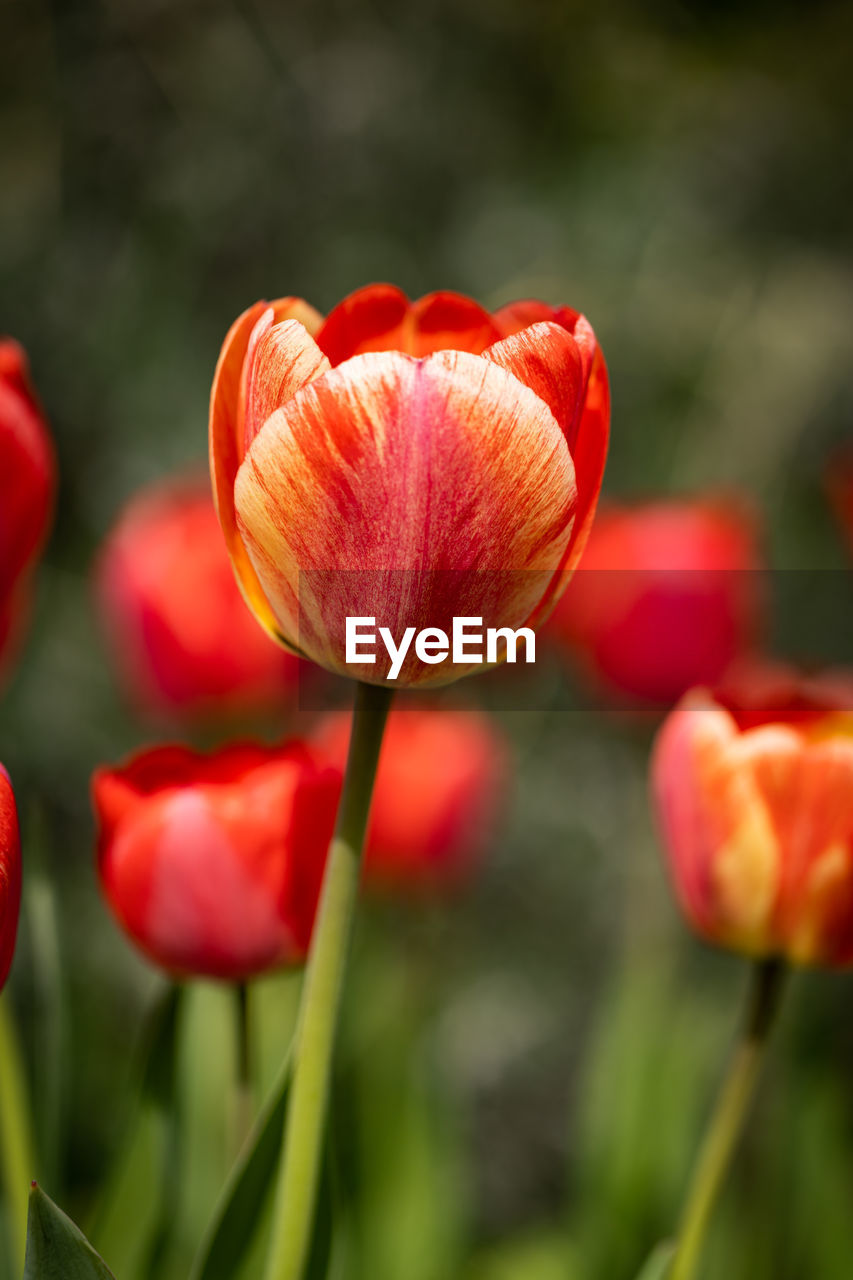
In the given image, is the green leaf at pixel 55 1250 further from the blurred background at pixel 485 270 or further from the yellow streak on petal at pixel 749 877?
Answer: the blurred background at pixel 485 270

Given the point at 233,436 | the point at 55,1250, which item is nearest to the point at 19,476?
the point at 233,436

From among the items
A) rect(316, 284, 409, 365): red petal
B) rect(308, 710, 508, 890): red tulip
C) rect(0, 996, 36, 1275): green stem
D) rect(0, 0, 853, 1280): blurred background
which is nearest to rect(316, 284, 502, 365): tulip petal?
rect(316, 284, 409, 365): red petal

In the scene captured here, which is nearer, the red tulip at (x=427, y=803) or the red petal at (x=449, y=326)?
the red petal at (x=449, y=326)

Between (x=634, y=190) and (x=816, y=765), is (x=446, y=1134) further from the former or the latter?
(x=634, y=190)

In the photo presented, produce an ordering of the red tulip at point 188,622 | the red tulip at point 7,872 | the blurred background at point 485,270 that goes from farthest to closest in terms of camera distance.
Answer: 1. the blurred background at point 485,270
2. the red tulip at point 188,622
3. the red tulip at point 7,872

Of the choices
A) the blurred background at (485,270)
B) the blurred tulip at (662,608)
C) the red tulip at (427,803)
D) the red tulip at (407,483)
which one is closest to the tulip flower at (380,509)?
the red tulip at (407,483)

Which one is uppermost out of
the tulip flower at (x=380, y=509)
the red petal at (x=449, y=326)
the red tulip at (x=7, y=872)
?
the red petal at (x=449, y=326)

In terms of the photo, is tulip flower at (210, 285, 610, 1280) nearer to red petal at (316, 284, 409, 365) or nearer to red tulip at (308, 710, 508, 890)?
red petal at (316, 284, 409, 365)

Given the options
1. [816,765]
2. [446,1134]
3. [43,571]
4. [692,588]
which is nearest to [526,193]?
Result: [43,571]
